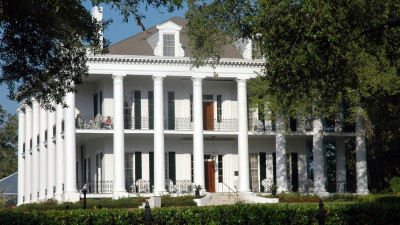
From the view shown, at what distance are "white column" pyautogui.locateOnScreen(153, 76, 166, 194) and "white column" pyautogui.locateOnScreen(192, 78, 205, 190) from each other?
5.87 feet

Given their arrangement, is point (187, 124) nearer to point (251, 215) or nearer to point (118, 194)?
point (118, 194)

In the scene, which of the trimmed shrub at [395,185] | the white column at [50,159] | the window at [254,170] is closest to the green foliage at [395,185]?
the trimmed shrub at [395,185]

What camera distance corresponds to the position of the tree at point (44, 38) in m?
17.7

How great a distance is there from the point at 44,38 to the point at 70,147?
794 inches

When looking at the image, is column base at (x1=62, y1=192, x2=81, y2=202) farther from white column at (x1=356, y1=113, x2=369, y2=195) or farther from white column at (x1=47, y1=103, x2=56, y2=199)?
white column at (x1=356, y1=113, x2=369, y2=195)

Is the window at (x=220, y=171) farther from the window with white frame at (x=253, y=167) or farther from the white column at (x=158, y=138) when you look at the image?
the white column at (x=158, y=138)

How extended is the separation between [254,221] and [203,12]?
23.5 ft

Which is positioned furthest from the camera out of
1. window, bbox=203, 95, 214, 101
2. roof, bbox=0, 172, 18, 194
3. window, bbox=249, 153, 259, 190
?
roof, bbox=0, 172, 18, 194

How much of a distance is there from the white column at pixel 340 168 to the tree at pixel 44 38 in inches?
1034

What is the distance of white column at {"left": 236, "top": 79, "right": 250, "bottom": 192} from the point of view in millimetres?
40719

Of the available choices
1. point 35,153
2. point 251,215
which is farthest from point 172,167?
point 251,215

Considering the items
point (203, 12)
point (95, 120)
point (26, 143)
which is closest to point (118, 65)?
point (95, 120)

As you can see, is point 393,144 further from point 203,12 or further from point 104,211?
point 104,211

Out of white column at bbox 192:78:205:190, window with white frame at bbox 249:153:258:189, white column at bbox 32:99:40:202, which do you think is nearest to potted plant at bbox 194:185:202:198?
white column at bbox 192:78:205:190
